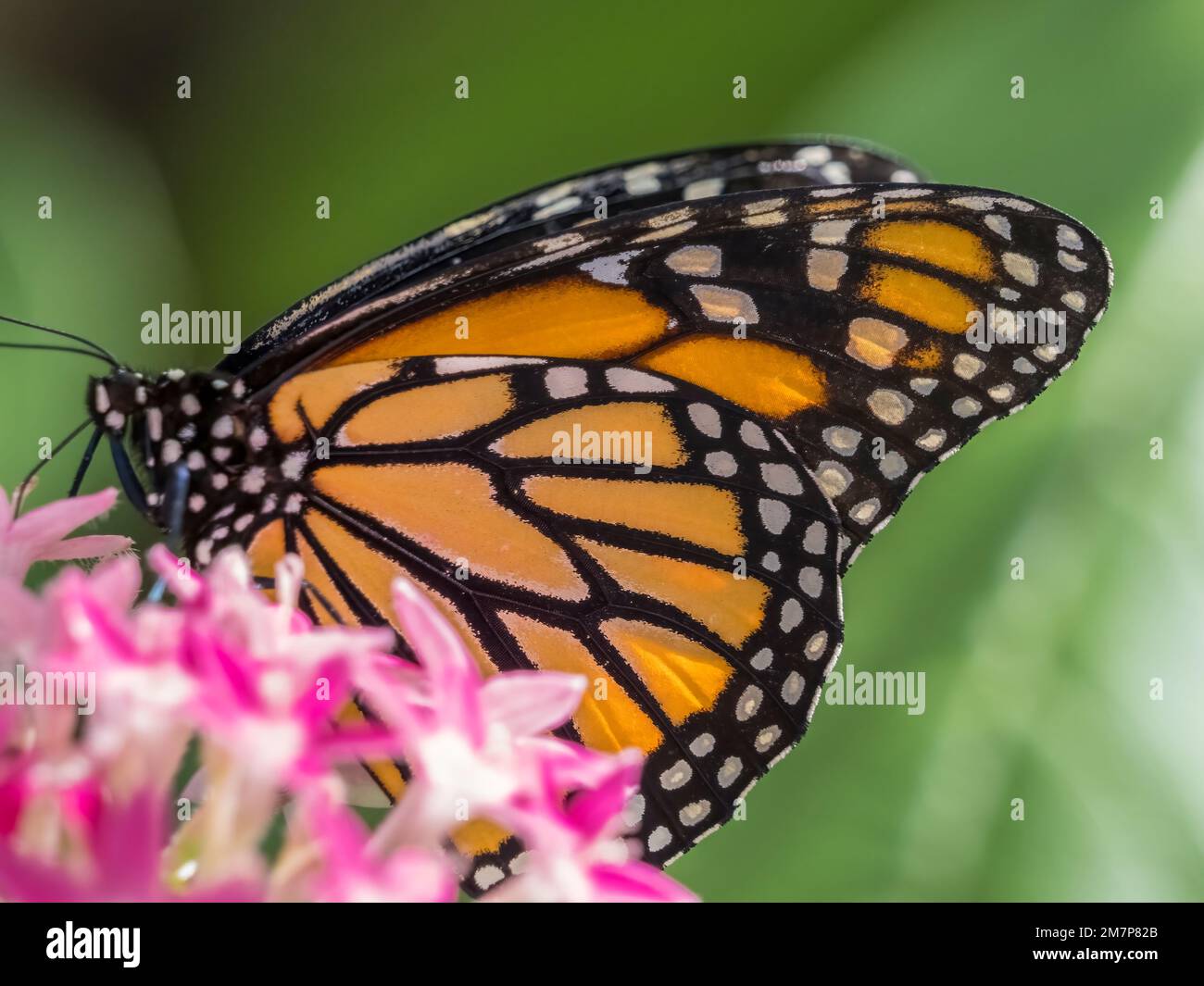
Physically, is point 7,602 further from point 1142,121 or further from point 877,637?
point 1142,121

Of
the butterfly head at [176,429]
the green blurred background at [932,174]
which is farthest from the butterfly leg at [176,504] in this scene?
the green blurred background at [932,174]

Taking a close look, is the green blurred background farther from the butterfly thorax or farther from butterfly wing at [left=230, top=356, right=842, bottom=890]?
the butterfly thorax

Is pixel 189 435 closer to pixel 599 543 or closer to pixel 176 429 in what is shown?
pixel 176 429

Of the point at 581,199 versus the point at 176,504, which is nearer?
the point at 176,504

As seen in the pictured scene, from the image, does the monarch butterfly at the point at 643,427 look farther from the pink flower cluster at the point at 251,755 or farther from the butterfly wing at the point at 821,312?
the pink flower cluster at the point at 251,755

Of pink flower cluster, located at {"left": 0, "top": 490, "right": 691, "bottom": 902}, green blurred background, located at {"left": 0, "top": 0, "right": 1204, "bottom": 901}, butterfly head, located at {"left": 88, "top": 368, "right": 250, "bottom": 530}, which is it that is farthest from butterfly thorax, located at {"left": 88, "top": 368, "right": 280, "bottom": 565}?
green blurred background, located at {"left": 0, "top": 0, "right": 1204, "bottom": 901}

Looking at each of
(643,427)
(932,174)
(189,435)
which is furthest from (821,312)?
(932,174)

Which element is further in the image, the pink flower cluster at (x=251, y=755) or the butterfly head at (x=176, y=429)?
the butterfly head at (x=176, y=429)
